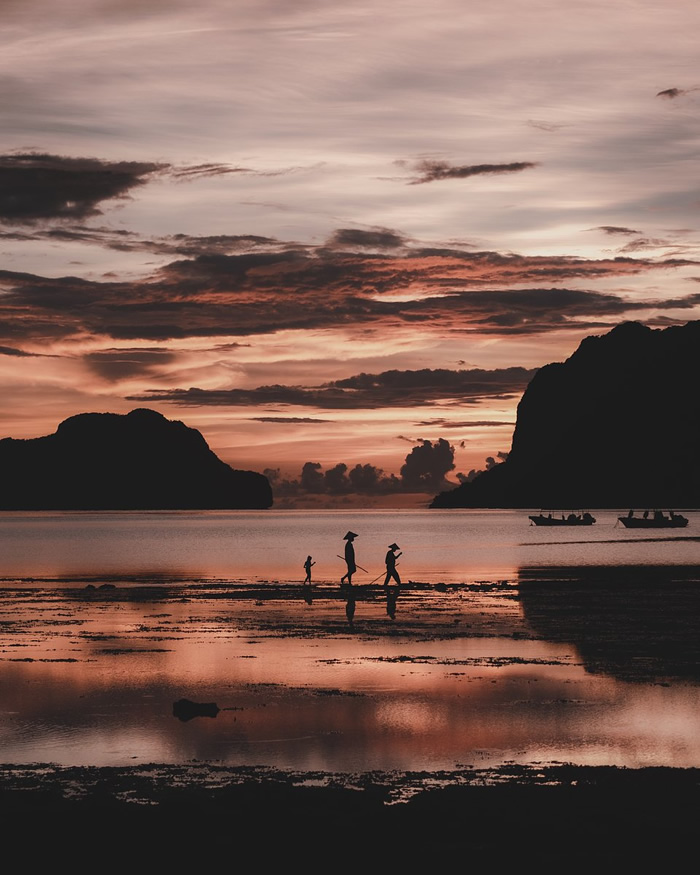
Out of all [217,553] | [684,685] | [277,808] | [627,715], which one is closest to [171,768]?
[277,808]

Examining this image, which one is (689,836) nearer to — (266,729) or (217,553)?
(266,729)

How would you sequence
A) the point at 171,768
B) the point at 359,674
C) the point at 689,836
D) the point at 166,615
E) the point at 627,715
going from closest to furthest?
the point at 689,836 < the point at 171,768 < the point at 627,715 < the point at 359,674 < the point at 166,615

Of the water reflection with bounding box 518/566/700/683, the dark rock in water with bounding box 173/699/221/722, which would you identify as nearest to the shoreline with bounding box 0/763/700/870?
the dark rock in water with bounding box 173/699/221/722

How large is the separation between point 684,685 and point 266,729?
28.2ft

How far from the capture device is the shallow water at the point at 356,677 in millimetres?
16859

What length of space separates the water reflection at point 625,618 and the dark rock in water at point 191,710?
8647mm

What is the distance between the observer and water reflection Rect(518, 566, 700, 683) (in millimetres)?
24953

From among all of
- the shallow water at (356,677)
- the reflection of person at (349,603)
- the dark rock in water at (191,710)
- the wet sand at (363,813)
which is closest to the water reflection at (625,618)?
the shallow water at (356,677)

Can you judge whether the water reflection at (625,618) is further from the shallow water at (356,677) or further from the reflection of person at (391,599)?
the reflection of person at (391,599)

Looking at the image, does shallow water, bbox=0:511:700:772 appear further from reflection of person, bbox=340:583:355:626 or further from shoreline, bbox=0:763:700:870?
shoreline, bbox=0:763:700:870

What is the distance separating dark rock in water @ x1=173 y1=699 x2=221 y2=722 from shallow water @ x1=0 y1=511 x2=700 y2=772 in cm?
17

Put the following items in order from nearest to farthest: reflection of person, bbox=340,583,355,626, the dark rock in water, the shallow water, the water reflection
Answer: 1. the shallow water
2. the dark rock in water
3. the water reflection
4. reflection of person, bbox=340,583,355,626

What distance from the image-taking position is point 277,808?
13.0 meters

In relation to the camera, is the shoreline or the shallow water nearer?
the shoreline
